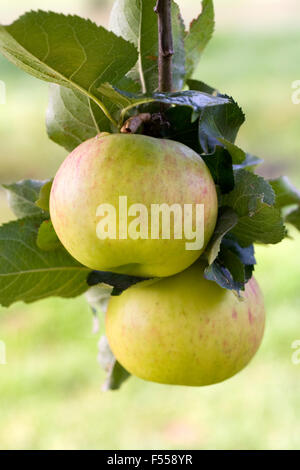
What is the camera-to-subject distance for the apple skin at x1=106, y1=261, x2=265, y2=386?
53cm

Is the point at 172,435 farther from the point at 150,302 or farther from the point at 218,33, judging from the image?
the point at 218,33

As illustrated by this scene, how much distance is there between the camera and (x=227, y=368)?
1.81 feet

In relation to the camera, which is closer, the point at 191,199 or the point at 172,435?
the point at 191,199

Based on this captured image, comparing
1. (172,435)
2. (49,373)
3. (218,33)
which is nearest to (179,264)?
(172,435)

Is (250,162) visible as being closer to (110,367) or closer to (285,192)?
(285,192)

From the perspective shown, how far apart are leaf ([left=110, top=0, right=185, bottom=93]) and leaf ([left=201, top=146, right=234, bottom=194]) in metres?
0.11

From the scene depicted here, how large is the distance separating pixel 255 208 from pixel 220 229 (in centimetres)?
3

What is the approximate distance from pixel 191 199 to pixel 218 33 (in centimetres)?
412

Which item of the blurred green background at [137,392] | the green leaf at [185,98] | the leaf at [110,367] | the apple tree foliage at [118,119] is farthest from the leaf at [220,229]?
the blurred green background at [137,392]

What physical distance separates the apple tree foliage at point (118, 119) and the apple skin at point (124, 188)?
4cm

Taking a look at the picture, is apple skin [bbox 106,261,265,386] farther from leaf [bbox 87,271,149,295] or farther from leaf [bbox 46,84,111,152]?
leaf [bbox 46,84,111,152]

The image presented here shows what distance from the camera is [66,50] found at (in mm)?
398

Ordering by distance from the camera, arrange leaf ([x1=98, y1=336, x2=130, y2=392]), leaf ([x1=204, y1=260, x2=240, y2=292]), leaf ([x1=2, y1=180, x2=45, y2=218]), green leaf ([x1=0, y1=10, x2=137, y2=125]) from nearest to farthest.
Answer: green leaf ([x1=0, y1=10, x2=137, y2=125])
leaf ([x1=204, y1=260, x2=240, y2=292])
leaf ([x1=2, y1=180, x2=45, y2=218])
leaf ([x1=98, y1=336, x2=130, y2=392])

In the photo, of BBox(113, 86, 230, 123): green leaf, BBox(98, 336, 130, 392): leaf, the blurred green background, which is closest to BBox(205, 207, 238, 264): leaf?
BBox(113, 86, 230, 123): green leaf
